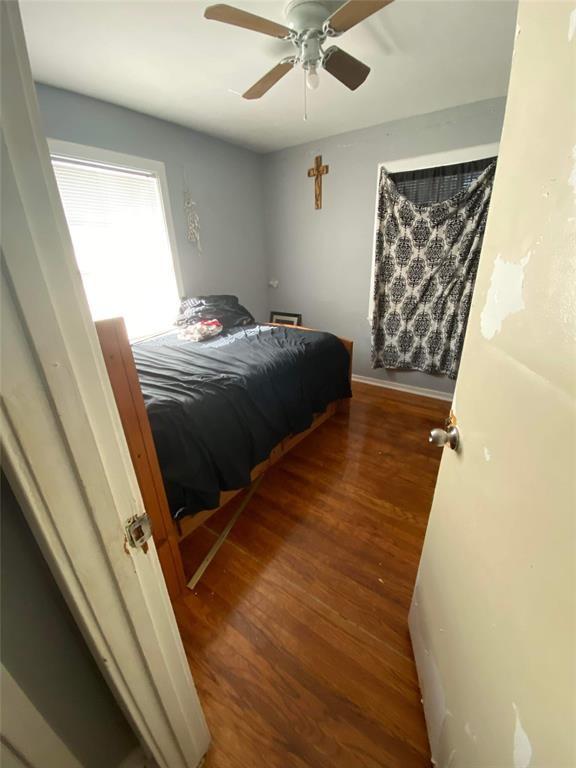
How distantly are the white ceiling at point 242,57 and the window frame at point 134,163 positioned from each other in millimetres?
318

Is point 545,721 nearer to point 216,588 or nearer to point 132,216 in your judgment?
point 216,588

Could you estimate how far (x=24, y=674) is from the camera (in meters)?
0.50

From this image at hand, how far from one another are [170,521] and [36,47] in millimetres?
2498

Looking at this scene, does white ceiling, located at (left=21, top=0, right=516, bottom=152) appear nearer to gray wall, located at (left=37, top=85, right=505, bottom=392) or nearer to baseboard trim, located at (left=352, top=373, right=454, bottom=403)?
gray wall, located at (left=37, top=85, right=505, bottom=392)

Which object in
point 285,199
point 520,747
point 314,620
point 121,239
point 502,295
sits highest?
point 285,199

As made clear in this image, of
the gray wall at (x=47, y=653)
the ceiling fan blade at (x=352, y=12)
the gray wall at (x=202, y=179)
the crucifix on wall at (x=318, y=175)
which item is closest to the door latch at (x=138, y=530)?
the gray wall at (x=47, y=653)

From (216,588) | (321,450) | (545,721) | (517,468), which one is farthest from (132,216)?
(545,721)

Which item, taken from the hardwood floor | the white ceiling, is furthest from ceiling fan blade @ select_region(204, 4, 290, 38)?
the hardwood floor

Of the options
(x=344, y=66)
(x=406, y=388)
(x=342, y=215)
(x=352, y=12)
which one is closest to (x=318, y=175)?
(x=342, y=215)

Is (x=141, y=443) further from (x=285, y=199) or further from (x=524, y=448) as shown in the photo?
(x=285, y=199)

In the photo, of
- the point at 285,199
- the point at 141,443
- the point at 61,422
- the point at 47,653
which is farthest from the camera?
the point at 285,199

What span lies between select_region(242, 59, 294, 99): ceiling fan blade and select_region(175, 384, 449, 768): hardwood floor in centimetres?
233

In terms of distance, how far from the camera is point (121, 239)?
2570mm

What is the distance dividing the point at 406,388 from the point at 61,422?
3.23 meters
